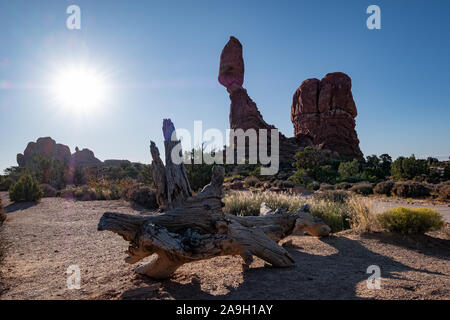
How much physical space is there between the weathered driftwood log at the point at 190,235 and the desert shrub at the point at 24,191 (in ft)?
49.1

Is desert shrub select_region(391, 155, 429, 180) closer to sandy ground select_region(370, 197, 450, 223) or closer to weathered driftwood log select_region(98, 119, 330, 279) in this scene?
sandy ground select_region(370, 197, 450, 223)

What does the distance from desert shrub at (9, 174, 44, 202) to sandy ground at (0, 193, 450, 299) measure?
9.53 metres

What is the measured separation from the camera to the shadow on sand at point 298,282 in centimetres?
321

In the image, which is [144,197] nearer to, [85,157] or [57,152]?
[85,157]

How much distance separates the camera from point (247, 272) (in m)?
4.20

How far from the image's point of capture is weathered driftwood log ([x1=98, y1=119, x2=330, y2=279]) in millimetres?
3098

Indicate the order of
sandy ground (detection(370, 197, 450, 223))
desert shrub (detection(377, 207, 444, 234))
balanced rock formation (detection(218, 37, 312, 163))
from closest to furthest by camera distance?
desert shrub (detection(377, 207, 444, 234))
sandy ground (detection(370, 197, 450, 223))
balanced rock formation (detection(218, 37, 312, 163))

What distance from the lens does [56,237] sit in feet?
24.2

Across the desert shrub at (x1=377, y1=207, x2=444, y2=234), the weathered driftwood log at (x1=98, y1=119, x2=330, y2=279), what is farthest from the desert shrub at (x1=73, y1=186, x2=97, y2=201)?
the desert shrub at (x1=377, y1=207, x2=444, y2=234)

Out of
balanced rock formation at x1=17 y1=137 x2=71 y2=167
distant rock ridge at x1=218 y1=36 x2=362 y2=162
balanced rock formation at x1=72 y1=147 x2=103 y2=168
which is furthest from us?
balanced rock formation at x1=17 y1=137 x2=71 y2=167

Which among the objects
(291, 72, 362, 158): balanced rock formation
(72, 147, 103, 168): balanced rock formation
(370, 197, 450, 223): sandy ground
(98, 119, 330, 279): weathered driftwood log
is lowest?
(370, 197, 450, 223): sandy ground

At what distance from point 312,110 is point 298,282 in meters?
70.8

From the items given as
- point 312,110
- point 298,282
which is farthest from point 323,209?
point 312,110
